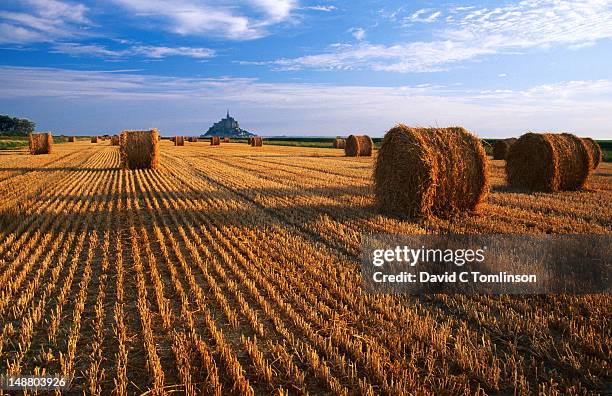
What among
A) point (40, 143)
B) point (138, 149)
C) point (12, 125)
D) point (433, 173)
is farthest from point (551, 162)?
point (12, 125)

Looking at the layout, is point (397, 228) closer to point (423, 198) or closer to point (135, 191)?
point (423, 198)

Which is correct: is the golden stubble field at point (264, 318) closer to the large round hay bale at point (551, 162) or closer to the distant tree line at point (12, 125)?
the large round hay bale at point (551, 162)

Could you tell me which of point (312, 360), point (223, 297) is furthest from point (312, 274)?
point (312, 360)

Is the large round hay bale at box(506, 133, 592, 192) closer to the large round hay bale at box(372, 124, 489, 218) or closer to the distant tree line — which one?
the large round hay bale at box(372, 124, 489, 218)

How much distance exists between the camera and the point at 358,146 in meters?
32.8

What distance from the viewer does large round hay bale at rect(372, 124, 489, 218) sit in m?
9.84

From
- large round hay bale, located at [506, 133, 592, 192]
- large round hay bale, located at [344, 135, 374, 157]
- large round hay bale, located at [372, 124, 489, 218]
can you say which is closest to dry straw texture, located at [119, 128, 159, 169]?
large round hay bale, located at [372, 124, 489, 218]

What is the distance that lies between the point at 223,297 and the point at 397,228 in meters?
4.29

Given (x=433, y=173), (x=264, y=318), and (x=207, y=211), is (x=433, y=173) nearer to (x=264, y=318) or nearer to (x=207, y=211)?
(x=207, y=211)

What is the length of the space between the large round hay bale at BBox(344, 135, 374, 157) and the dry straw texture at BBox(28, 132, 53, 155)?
71.8ft

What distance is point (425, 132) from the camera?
10.6 metres

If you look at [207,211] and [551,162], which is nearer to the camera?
[207,211]

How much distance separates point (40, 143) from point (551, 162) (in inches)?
1315

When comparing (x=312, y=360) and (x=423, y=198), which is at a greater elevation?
(x=423, y=198)
